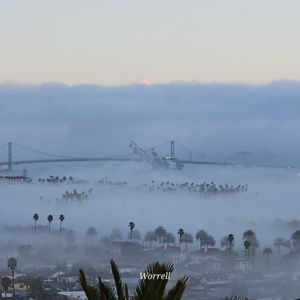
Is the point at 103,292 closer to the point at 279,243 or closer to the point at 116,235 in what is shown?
the point at 279,243

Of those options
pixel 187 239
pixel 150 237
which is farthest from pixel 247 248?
pixel 150 237

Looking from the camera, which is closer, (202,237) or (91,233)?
(202,237)

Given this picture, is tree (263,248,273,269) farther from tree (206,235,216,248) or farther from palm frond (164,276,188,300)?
palm frond (164,276,188,300)

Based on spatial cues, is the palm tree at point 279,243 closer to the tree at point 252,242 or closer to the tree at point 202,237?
the tree at point 252,242

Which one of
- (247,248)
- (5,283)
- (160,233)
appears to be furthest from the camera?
(160,233)

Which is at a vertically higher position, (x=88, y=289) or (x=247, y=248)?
(x=88, y=289)

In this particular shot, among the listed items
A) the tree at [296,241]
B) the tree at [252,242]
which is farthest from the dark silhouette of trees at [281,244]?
the tree at [252,242]

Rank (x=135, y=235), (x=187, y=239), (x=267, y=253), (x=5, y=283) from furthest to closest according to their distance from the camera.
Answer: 1. (x=135, y=235)
2. (x=187, y=239)
3. (x=267, y=253)
4. (x=5, y=283)

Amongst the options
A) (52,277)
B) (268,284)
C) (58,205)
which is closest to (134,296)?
(268,284)

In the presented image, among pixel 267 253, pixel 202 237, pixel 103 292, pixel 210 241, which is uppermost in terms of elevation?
pixel 103 292
